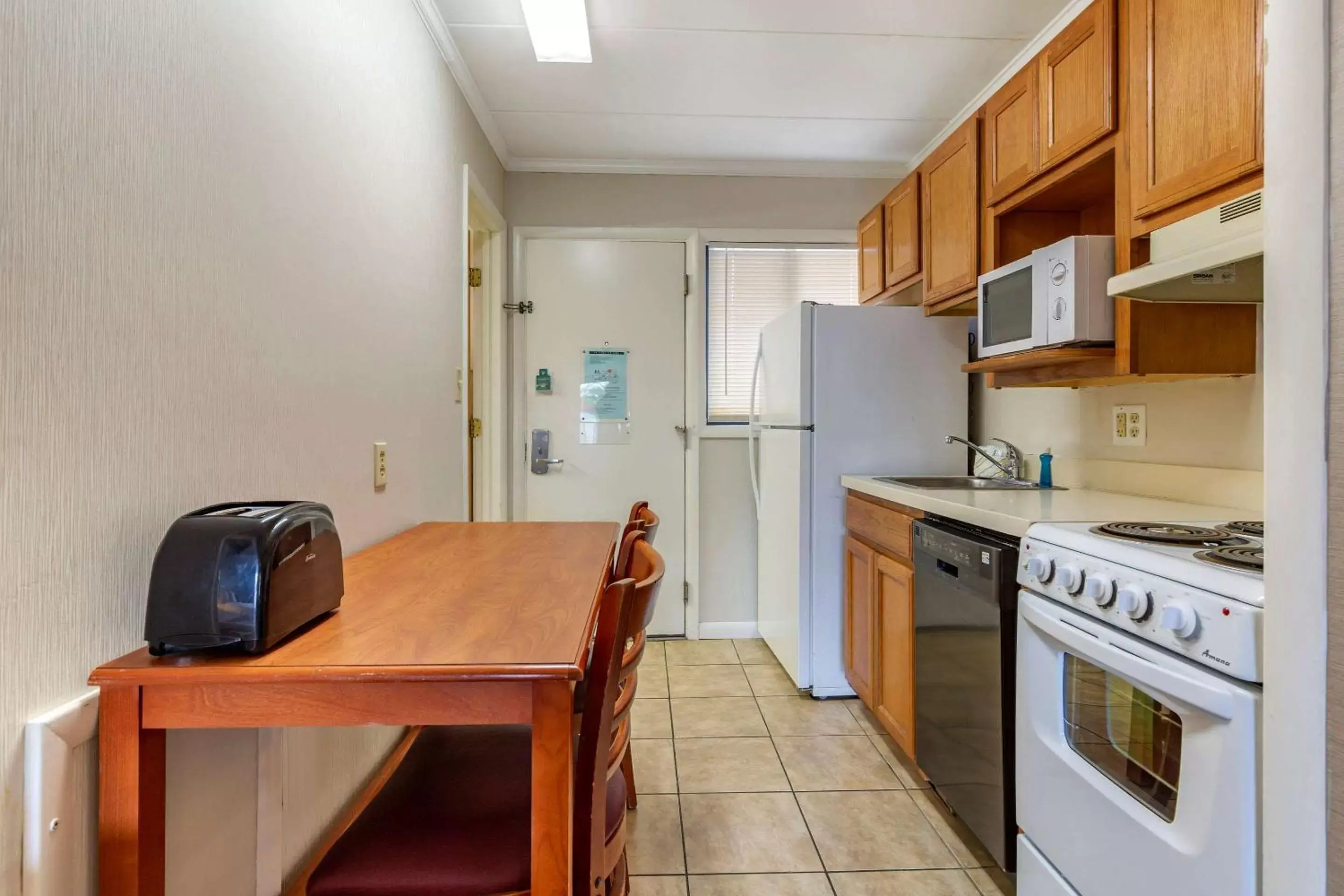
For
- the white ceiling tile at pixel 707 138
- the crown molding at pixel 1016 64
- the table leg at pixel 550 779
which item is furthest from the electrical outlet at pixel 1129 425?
the table leg at pixel 550 779

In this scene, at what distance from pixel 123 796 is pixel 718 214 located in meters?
3.10

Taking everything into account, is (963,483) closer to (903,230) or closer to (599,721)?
(903,230)

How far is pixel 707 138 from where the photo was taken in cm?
295

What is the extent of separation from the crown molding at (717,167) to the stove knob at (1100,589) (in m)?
2.63

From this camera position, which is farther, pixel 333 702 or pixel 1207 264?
pixel 1207 264

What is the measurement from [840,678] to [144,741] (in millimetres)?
2323

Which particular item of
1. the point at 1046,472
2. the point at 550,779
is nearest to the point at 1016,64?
the point at 1046,472

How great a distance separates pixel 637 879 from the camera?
1.59m

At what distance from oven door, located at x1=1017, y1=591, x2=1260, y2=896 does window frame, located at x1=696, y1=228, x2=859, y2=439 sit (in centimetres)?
199

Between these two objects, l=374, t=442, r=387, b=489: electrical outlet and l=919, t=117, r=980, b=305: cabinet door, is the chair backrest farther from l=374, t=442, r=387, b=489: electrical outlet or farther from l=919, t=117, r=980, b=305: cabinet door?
l=919, t=117, r=980, b=305: cabinet door

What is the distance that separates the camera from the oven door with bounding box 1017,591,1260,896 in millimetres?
894

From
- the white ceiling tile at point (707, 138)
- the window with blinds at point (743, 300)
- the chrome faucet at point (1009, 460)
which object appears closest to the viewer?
the chrome faucet at point (1009, 460)

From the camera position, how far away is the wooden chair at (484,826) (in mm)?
868

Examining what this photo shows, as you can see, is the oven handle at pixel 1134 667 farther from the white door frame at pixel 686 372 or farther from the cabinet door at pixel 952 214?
the white door frame at pixel 686 372
